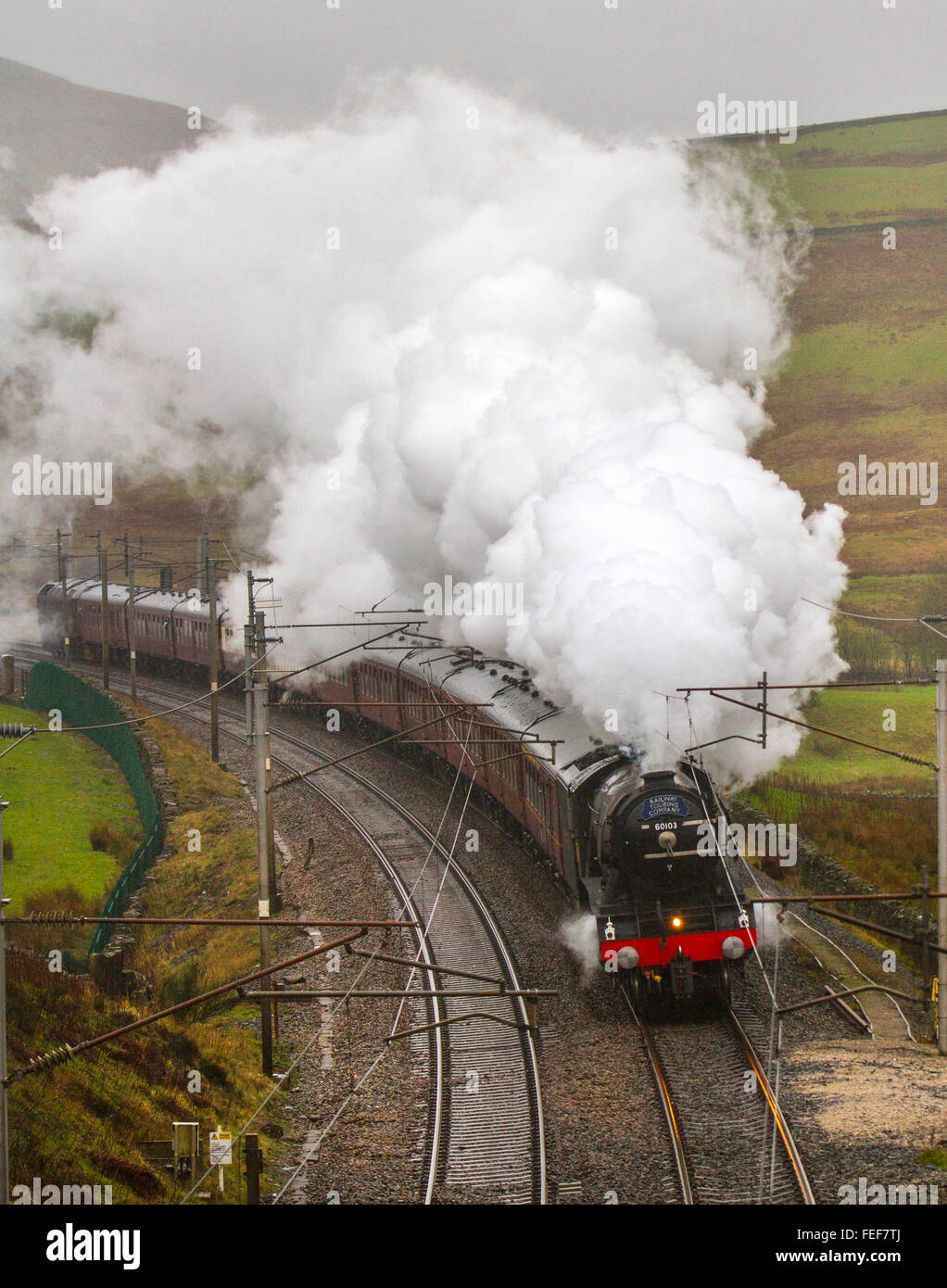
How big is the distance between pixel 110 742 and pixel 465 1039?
20.8 meters

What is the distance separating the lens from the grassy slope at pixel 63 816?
73.1 feet

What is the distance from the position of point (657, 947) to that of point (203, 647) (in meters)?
28.0

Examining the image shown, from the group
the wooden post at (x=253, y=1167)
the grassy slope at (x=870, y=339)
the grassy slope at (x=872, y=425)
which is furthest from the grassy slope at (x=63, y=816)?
the grassy slope at (x=870, y=339)

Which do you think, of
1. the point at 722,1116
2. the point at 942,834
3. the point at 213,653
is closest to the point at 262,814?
the point at 722,1116

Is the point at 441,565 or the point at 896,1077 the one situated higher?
the point at 441,565

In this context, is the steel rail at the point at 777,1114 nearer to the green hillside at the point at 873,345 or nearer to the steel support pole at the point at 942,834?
the steel support pole at the point at 942,834

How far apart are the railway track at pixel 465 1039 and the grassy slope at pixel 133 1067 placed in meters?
2.15

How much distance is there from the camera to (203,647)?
39125 mm

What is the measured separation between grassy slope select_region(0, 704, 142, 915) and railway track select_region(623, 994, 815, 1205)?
1139cm

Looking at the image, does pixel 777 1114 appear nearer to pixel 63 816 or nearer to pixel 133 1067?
pixel 133 1067

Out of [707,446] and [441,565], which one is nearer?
[707,446]

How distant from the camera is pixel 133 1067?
12.9 m
